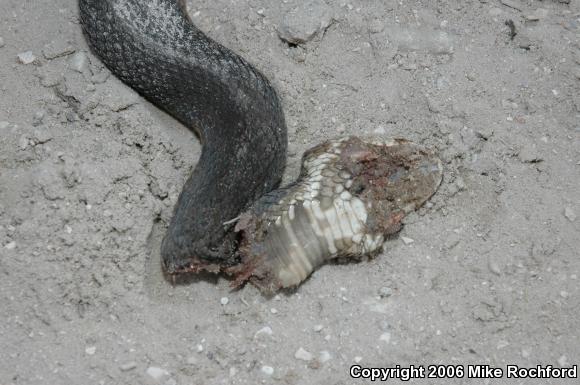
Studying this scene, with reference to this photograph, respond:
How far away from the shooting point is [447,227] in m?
3.25

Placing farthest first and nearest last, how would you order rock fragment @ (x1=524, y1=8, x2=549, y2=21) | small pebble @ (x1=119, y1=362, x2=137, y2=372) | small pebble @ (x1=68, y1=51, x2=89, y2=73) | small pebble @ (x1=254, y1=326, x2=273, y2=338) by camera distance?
rock fragment @ (x1=524, y1=8, x2=549, y2=21)
small pebble @ (x1=68, y1=51, x2=89, y2=73)
small pebble @ (x1=254, y1=326, x2=273, y2=338)
small pebble @ (x1=119, y1=362, x2=137, y2=372)

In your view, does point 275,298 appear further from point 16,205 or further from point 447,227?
point 16,205

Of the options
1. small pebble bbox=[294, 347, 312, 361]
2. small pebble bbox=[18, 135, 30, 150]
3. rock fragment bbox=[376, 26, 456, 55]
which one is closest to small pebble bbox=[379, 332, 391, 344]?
small pebble bbox=[294, 347, 312, 361]

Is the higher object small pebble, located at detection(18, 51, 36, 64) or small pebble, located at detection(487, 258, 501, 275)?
small pebble, located at detection(18, 51, 36, 64)

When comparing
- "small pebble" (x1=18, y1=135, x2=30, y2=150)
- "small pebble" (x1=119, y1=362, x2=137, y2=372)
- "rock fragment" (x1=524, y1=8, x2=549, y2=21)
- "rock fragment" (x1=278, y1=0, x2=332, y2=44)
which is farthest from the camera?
"rock fragment" (x1=524, y1=8, x2=549, y2=21)

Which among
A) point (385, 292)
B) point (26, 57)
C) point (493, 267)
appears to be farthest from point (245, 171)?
point (26, 57)

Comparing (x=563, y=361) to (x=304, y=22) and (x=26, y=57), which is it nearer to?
(x=304, y=22)

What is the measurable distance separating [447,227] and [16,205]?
197 cm

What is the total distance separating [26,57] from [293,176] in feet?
4.81

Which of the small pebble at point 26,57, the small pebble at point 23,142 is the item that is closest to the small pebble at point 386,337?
the small pebble at point 23,142

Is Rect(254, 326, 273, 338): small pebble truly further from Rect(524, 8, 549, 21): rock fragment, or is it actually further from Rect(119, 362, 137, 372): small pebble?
Rect(524, 8, 549, 21): rock fragment

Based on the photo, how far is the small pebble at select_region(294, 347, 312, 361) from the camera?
9.71ft

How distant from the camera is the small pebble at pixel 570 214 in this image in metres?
3.24

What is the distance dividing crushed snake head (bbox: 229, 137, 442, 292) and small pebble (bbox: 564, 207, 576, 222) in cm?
61
